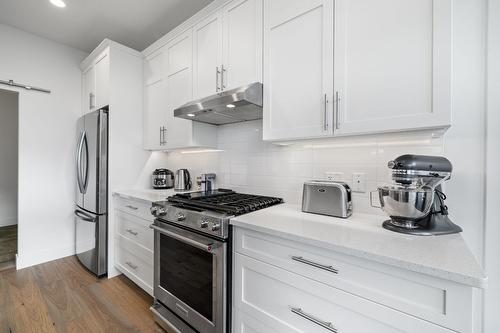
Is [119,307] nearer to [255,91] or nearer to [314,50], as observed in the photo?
[255,91]

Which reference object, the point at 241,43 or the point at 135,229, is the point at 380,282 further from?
the point at 135,229

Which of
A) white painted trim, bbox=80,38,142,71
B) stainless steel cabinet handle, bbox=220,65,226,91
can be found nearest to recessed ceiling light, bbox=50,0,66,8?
white painted trim, bbox=80,38,142,71

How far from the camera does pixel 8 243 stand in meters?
3.32

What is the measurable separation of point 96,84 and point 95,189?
126 centimetres

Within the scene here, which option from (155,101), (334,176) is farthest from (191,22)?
(334,176)

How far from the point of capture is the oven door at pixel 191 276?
130 centimetres

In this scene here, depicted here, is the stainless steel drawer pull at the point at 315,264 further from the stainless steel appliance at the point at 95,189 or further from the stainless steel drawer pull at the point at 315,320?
the stainless steel appliance at the point at 95,189

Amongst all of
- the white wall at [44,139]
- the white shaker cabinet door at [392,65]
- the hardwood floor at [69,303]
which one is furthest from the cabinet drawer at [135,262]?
the white shaker cabinet door at [392,65]

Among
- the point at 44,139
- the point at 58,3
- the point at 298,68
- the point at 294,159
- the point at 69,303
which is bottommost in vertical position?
the point at 69,303

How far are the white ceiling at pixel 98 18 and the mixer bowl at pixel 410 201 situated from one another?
2.26 metres

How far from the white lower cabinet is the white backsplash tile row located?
721 mm

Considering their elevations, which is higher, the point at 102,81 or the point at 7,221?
the point at 102,81

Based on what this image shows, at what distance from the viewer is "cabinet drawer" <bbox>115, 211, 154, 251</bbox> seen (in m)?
1.98

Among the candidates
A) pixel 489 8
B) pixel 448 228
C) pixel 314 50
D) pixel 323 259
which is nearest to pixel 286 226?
pixel 323 259
